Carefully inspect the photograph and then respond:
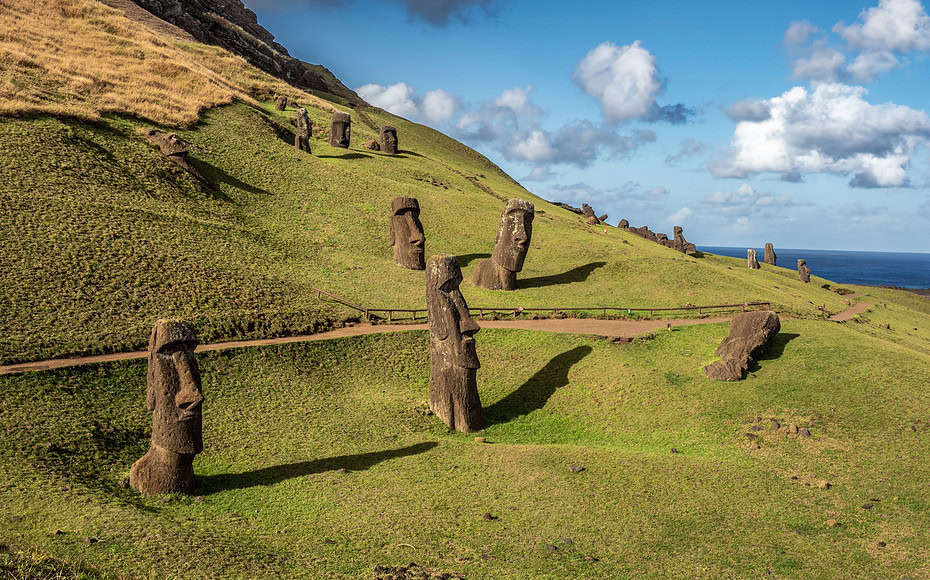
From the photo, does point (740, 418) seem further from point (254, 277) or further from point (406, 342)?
point (254, 277)

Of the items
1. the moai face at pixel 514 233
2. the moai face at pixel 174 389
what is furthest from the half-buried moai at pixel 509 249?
the moai face at pixel 174 389

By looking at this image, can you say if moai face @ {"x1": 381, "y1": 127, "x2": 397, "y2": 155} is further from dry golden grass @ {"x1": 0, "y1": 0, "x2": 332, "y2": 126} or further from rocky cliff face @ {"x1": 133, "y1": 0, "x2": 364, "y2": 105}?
rocky cliff face @ {"x1": 133, "y1": 0, "x2": 364, "y2": 105}

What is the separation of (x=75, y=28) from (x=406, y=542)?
6742 centimetres

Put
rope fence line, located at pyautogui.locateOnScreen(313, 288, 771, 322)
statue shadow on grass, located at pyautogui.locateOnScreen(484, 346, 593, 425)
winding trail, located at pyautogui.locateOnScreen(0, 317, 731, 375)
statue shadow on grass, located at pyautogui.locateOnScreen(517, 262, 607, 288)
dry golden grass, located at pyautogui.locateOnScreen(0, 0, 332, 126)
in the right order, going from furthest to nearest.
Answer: dry golden grass, located at pyautogui.locateOnScreen(0, 0, 332, 126) < statue shadow on grass, located at pyautogui.locateOnScreen(517, 262, 607, 288) < rope fence line, located at pyautogui.locateOnScreen(313, 288, 771, 322) < statue shadow on grass, located at pyautogui.locateOnScreen(484, 346, 593, 425) < winding trail, located at pyautogui.locateOnScreen(0, 317, 731, 375)

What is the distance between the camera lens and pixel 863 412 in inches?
872

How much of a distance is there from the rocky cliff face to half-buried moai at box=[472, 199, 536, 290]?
72.1m

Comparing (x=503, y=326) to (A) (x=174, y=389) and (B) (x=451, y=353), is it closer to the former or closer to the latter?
(B) (x=451, y=353)

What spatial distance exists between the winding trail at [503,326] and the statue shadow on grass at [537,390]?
2609 millimetres

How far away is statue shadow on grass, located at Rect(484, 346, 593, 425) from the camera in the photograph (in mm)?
23906

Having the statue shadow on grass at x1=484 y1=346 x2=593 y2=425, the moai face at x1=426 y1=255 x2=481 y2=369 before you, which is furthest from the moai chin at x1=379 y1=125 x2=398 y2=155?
the moai face at x1=426 y1=255 x2=481 y2=369

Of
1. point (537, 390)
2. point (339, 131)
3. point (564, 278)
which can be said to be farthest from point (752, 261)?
point (537, 390)

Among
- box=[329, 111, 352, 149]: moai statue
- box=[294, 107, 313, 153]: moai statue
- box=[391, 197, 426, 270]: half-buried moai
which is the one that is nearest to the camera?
box=[391, 197, 426, 270]: half-buried moai

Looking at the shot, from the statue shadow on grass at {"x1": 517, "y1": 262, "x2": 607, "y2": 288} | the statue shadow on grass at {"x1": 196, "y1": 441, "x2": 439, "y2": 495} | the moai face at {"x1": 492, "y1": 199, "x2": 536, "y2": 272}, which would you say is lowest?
the statue shadow on grass at {"x1": 196, "y1": 441, "x2": 439, "y2": 495}

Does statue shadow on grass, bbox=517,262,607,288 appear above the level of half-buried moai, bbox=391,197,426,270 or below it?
below
